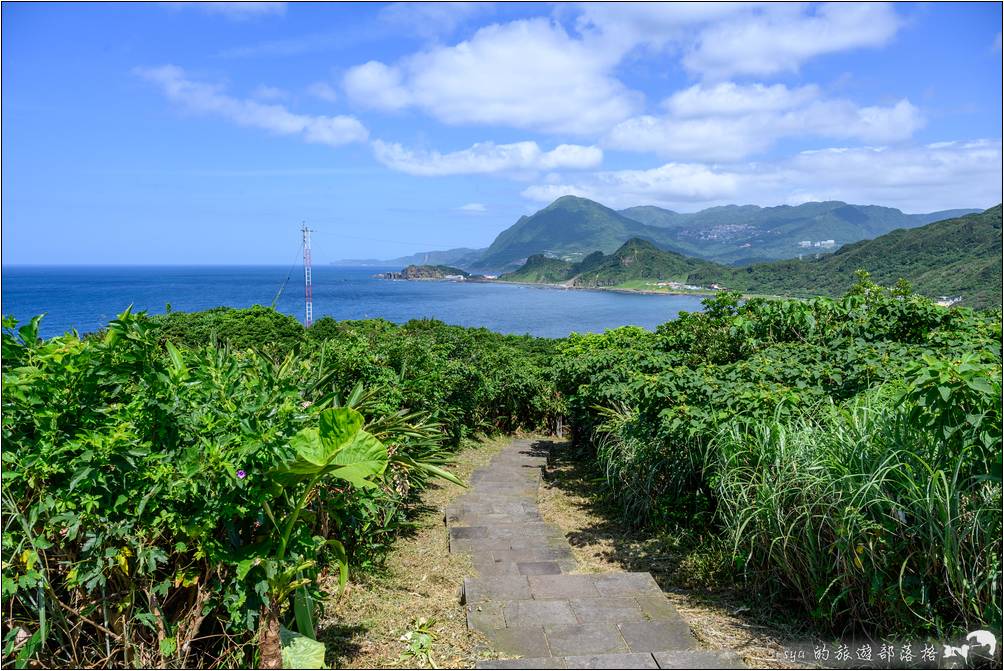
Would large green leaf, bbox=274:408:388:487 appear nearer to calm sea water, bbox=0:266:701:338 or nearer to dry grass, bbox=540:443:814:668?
dry grass, bbox=540:443:814:668

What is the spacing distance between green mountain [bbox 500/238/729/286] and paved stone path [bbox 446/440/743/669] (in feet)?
355

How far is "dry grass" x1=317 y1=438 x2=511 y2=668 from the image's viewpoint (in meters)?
3.16

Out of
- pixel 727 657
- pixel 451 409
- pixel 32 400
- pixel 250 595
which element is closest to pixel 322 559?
pixel 250 595

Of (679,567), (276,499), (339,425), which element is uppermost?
(339,425)

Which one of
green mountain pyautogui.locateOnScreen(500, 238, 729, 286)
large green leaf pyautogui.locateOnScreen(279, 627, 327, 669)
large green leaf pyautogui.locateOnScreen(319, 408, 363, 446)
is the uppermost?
green mountain pyautogui.locateOnScreen(500, 238, 729, 286)

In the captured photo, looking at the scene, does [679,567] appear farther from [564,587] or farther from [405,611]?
[405,611]

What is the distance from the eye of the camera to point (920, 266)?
61.0 metres

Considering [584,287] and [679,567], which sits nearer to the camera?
[679,567]

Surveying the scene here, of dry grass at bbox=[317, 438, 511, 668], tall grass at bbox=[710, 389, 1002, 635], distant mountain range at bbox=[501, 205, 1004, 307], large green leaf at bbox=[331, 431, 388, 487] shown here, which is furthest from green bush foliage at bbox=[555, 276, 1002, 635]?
distant mountain range at bbox=[501, 205, 1004, 307]

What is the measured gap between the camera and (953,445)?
9.73 ft

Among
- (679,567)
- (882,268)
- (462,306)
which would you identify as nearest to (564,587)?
(679,567)

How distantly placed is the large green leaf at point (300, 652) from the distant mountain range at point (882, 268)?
23.4 meters

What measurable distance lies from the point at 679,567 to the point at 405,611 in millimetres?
1793

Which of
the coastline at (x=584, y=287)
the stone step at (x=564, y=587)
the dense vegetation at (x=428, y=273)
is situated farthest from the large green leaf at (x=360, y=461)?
the dense vegetation at (x=428, y=273)
